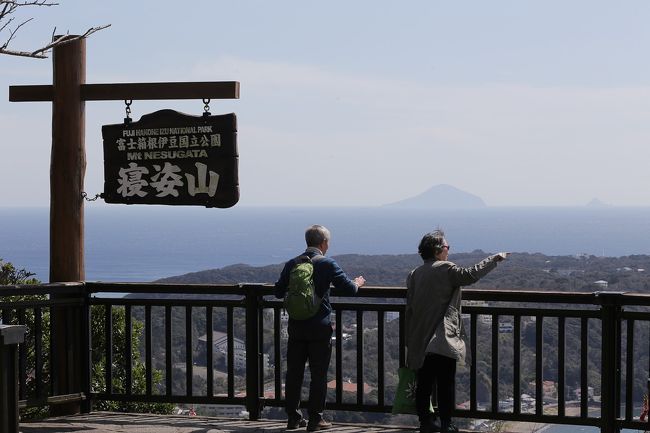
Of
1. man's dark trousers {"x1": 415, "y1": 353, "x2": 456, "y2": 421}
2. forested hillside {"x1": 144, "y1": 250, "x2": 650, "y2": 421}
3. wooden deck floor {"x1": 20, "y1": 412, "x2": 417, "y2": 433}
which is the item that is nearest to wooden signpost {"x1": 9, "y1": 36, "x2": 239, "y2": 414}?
wooden deck floor {"x1": 20, "y1": 412, "x2": 417, "y2": 433}

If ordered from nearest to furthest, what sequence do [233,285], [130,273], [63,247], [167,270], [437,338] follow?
1. [437,338]
2. [233,285]
3. [63,247]
4. [130,273]
5. [167,270]

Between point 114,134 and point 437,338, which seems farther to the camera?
point 114,134

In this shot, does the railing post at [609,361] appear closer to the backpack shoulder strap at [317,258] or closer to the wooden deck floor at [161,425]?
the wooden deck floor at [161,425]

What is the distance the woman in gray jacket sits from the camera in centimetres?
748

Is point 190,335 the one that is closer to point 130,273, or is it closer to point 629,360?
point 629,360

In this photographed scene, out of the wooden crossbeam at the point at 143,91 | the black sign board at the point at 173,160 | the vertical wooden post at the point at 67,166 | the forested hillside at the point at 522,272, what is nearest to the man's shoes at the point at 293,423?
the black sign board at the point at 173,160

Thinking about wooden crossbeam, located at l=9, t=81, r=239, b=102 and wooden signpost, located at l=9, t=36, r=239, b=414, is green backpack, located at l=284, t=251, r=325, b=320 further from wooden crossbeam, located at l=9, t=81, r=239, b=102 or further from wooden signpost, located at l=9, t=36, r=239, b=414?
wooden crossbeam, located at l=9, t=81, r=239, b=102

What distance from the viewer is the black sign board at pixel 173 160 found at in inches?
359

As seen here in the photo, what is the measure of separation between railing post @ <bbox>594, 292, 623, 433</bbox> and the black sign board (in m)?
3.29

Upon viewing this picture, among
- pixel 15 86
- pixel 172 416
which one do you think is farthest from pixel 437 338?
pixel 15 86

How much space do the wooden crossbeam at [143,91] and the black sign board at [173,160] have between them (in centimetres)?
18

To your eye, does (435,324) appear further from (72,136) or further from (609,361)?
(72,136)

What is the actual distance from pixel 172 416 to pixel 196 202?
185 cm

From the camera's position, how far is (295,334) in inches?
312
